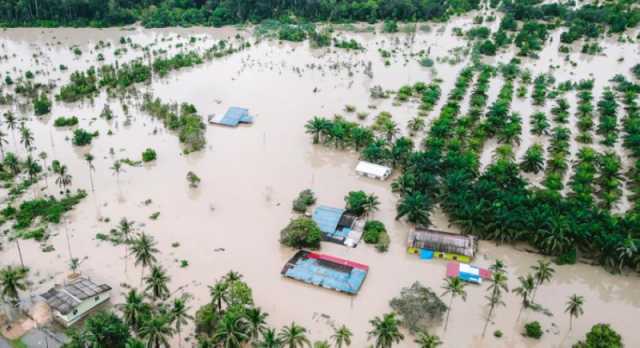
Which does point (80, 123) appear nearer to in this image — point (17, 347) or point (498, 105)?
point (17, 347)

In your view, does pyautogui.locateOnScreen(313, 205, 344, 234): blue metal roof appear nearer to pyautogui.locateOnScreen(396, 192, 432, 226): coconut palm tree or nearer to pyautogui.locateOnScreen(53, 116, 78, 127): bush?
pyautogui.locateOnScreen(396, 192, 432, 226): coconut palm tree

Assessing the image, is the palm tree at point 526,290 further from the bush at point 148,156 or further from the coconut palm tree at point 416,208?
the bush at point 148,156

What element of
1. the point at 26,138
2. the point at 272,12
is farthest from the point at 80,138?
the point at 272,12

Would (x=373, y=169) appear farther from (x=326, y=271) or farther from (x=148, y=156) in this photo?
(x=148, y=156)

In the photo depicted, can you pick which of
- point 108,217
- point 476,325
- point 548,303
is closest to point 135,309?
point 108,217

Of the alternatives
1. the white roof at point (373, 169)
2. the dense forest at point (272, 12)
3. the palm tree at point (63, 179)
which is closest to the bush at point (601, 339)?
the white roof at point (373, 169)

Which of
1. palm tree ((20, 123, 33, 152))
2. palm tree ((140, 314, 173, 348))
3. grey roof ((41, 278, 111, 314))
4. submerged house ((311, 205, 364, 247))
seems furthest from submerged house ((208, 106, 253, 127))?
palm tree ((140, 314, 173, 348))
